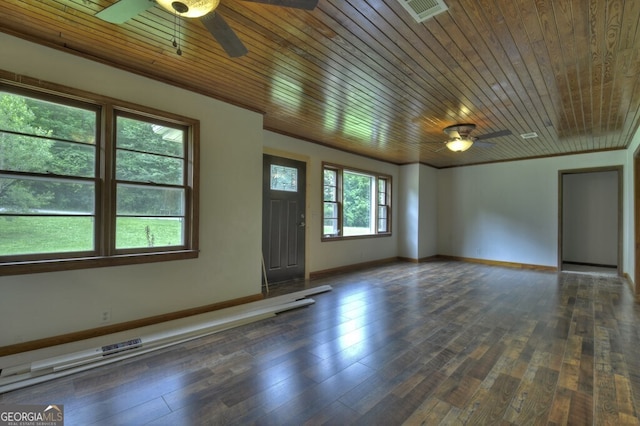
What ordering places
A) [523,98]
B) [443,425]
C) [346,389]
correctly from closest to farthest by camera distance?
1. [443,425]
2. [346,389]
3. [523,98]

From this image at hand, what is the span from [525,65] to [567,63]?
0.35 m

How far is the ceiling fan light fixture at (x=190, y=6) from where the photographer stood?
159 cm

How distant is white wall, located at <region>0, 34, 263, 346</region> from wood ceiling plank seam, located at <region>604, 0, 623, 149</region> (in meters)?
3.61

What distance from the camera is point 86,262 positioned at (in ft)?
9.11

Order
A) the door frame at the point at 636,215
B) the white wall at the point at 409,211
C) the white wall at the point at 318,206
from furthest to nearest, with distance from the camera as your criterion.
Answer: the white wall at the point at 409,211
the white wall at the point at 318,206
the door frame at the point at 636,215

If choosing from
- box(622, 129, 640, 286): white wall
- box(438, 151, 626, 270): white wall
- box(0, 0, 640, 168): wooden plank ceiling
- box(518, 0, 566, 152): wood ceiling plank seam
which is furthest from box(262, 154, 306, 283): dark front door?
box(622, 129, 640, 286): white wall

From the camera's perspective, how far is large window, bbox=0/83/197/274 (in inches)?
99.3

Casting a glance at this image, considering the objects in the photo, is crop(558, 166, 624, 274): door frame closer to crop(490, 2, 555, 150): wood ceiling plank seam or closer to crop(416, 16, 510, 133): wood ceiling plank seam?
crop(490, 2, 555, 150): wood ceiling plank seam

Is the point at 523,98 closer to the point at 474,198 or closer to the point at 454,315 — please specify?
the point at 454,315

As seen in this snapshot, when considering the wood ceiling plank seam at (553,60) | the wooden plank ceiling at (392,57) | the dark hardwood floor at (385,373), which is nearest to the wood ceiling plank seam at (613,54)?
the wooden plank ceiling at (392,57)

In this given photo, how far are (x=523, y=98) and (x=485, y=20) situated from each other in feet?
5.96

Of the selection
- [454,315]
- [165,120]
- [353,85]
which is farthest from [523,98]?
[165,120]

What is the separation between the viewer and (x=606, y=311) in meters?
3.83

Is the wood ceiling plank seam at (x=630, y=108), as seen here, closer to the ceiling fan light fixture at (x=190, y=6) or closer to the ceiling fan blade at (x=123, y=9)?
the ceiling fan light fixture at (x=190, y=6)
